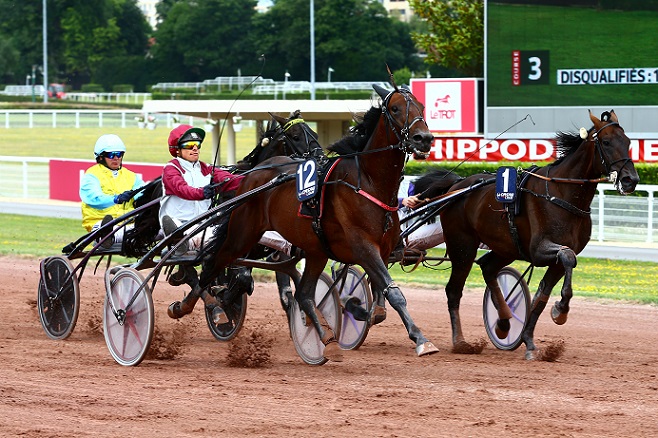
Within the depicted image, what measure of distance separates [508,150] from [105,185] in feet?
40.0

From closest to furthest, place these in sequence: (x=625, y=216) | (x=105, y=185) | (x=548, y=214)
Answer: (x=548, y=214) → (x=105, y=185) → (x=625, y=216)

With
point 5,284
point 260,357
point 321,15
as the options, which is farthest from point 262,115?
point 321,15

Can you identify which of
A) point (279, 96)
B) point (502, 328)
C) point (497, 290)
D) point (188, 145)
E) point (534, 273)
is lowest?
point (534, 273)

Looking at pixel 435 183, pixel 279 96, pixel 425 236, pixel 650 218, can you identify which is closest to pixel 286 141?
pixel 435 183

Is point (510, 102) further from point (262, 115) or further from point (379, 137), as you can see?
point (379, 137)

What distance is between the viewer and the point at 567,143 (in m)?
7.96

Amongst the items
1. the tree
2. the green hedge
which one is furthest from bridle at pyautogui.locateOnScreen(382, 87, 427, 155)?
the green hedge

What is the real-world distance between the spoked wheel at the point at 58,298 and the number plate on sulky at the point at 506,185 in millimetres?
3161

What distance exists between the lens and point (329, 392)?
6.27m

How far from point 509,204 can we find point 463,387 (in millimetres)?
1926

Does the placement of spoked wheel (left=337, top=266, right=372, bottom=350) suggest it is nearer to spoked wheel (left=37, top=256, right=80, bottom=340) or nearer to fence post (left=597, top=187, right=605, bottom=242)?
spoked wheel (left=37, top=256, right=80, bottom=340)

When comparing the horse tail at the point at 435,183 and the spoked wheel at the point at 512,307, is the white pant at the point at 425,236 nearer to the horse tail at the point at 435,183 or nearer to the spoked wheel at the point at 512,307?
the horse tail at the point at 435,183

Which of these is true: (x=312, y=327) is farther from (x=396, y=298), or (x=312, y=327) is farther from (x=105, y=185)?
(x=105, y=185)

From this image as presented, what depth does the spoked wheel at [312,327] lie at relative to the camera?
7508mm
